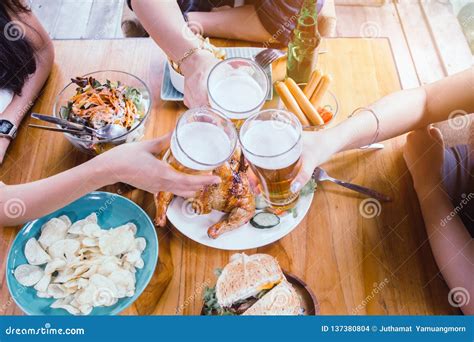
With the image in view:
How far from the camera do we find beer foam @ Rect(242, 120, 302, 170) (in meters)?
0.93

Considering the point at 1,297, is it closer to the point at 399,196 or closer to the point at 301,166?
the point at 301,166

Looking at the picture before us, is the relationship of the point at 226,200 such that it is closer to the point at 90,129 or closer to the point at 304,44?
the point at 90,129

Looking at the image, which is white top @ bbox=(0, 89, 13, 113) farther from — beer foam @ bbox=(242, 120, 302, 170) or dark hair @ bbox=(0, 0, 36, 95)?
beer foam @ bbox=(242, 120, 302, 170)

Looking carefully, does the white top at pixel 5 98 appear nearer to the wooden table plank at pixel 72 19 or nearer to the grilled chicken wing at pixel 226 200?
the grilled chicken wing at pixel 226 200

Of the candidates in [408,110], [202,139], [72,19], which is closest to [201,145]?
[202,139]

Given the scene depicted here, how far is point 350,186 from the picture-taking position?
121 centimetres

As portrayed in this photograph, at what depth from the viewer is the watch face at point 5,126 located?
1252 mm

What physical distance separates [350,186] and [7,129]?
3.38 ft

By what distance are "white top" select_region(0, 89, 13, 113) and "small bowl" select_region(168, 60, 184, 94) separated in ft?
1.65

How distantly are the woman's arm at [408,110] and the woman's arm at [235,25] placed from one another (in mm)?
490

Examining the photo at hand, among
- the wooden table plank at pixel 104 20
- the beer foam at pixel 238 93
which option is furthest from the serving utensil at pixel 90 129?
the wooden table plank at pixel 104 20

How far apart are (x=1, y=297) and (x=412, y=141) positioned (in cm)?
122

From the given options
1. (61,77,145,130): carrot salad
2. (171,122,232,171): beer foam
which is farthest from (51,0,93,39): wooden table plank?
(171,122,232,171): beer foam

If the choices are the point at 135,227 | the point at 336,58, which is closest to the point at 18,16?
the point at 135,227
